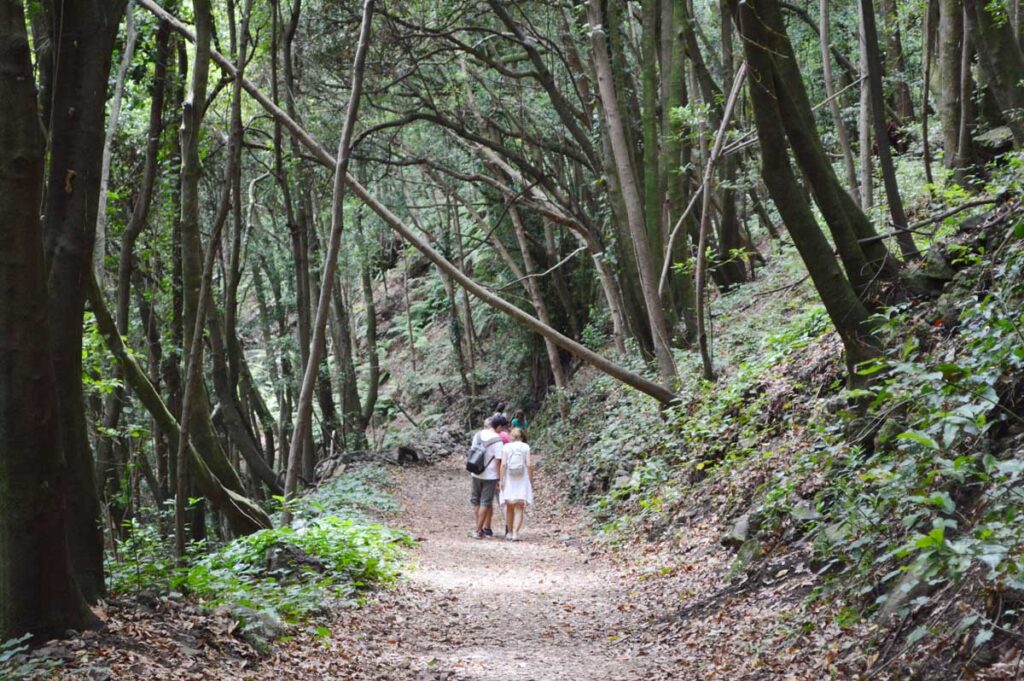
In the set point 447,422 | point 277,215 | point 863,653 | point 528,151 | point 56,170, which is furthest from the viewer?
point 447,422

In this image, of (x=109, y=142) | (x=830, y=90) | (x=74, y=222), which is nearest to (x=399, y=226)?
(x=109, y=142)

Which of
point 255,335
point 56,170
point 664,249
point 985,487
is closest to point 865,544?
point 985,487

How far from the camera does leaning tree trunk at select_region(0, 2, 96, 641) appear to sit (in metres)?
4.48

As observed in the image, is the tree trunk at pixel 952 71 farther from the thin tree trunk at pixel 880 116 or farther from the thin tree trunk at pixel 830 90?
the thin tree trunk at pixel 880 116

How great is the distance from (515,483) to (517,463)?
0.99 ft

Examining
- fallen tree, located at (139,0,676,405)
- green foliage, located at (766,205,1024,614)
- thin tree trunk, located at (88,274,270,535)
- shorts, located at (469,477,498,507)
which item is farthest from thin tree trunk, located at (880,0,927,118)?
thin tree trunk, located at (88,274,270,535)

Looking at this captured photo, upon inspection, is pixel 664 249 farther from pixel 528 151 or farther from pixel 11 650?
pixel 11 650

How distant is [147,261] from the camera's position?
16.7m

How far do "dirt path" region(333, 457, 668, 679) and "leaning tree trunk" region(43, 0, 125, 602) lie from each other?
2109mm

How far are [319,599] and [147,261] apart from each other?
11198 mm

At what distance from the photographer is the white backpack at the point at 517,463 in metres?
12.9

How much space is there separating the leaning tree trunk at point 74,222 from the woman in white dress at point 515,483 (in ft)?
25.0

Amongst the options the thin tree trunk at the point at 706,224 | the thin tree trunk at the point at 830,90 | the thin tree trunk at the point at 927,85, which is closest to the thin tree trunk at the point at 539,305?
the thin tree trunk at the point at 830,90

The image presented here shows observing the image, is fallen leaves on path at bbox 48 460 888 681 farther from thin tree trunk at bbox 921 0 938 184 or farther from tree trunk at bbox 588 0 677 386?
thin tree trunk at bbox 921 0 938 184
